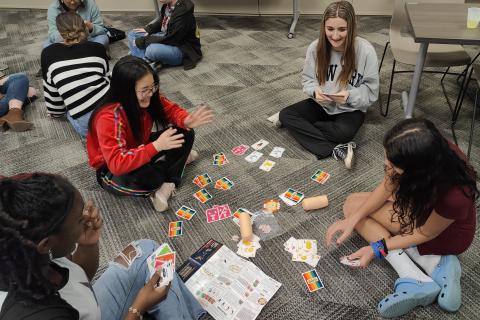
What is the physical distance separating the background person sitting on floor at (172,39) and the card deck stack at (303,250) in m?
2.82

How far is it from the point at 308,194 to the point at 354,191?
318 mm

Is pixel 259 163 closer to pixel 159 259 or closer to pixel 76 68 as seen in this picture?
pixel 159 259

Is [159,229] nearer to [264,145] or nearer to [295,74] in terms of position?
[264,145]

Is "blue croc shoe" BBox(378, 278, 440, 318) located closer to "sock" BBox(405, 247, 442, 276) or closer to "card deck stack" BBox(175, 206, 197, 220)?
"sock" BBox(405, 247, 442, 276)

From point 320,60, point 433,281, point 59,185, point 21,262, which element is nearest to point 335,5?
point 320,60

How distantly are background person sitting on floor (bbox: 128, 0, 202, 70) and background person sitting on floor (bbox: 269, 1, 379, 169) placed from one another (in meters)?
1.84

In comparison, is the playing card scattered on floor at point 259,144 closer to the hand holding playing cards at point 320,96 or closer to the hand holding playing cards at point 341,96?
the hand holding playing cards at point 320,96

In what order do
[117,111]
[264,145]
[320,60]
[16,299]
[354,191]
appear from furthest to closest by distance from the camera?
[264,145], [320,60], [354,191], [117,111], [16,299]

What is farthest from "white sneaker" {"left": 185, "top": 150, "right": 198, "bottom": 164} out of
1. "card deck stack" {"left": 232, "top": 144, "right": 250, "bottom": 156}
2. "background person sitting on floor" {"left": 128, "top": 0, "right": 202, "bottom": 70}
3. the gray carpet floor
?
"background person sitting on floor" {"left": 128, "top": 0, "right": 202, "bottom": 70}

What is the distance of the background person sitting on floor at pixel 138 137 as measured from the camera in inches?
85.7

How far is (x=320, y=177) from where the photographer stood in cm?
271

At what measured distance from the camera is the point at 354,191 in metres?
2.58

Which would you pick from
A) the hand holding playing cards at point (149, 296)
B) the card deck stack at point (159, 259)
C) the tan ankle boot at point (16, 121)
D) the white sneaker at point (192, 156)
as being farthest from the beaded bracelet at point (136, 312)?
the tan ankle boot at point (16, 121)

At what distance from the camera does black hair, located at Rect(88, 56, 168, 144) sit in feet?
6.94
